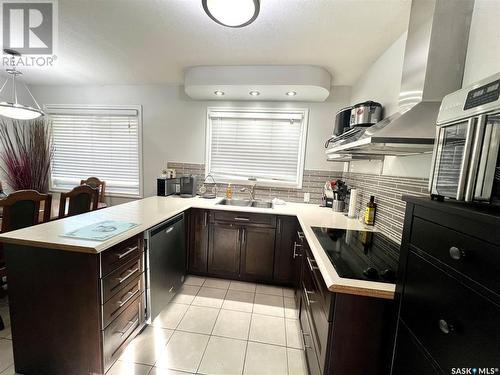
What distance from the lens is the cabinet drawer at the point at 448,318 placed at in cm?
50

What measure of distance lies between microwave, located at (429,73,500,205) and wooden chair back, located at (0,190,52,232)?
2509 millimetres

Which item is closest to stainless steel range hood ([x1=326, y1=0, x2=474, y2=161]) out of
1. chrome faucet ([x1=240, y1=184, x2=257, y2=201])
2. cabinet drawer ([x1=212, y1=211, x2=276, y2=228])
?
cabinet drawer ([x1=212, y1=211, x2=276, y2=228])

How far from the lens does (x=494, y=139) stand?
1.88 ft

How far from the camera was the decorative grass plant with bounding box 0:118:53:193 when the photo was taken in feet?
9.93

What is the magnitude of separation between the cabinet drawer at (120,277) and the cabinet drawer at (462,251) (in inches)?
61.9

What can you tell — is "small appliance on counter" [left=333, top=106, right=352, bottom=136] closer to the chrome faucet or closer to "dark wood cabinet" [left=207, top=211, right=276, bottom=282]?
"dark wood cabinet" [left=207, top=211, right=276, bottom=282]

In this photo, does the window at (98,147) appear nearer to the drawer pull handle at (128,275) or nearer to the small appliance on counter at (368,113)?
the drawer pull handle at (128,275)

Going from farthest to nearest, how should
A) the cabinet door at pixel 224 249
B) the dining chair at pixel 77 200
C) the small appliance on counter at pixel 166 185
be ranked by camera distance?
the small appliance on counter at pixel 166 185
the cabinet door at pixel 224 249
the dining chair at pixel 77 200

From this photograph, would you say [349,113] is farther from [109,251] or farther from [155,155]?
[155,155]

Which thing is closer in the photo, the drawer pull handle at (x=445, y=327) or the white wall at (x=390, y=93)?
the drawer pull handle at (x=445, y=327)

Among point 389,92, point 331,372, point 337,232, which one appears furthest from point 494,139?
point 389,92

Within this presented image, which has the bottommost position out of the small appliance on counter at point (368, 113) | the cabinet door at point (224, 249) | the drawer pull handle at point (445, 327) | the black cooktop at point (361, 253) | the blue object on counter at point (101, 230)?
the cabinet door at point (224, 249)

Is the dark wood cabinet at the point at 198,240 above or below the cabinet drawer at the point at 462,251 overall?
below

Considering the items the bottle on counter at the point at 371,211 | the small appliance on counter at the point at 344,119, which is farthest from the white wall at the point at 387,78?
the bottle on counter at the point at 371,211
